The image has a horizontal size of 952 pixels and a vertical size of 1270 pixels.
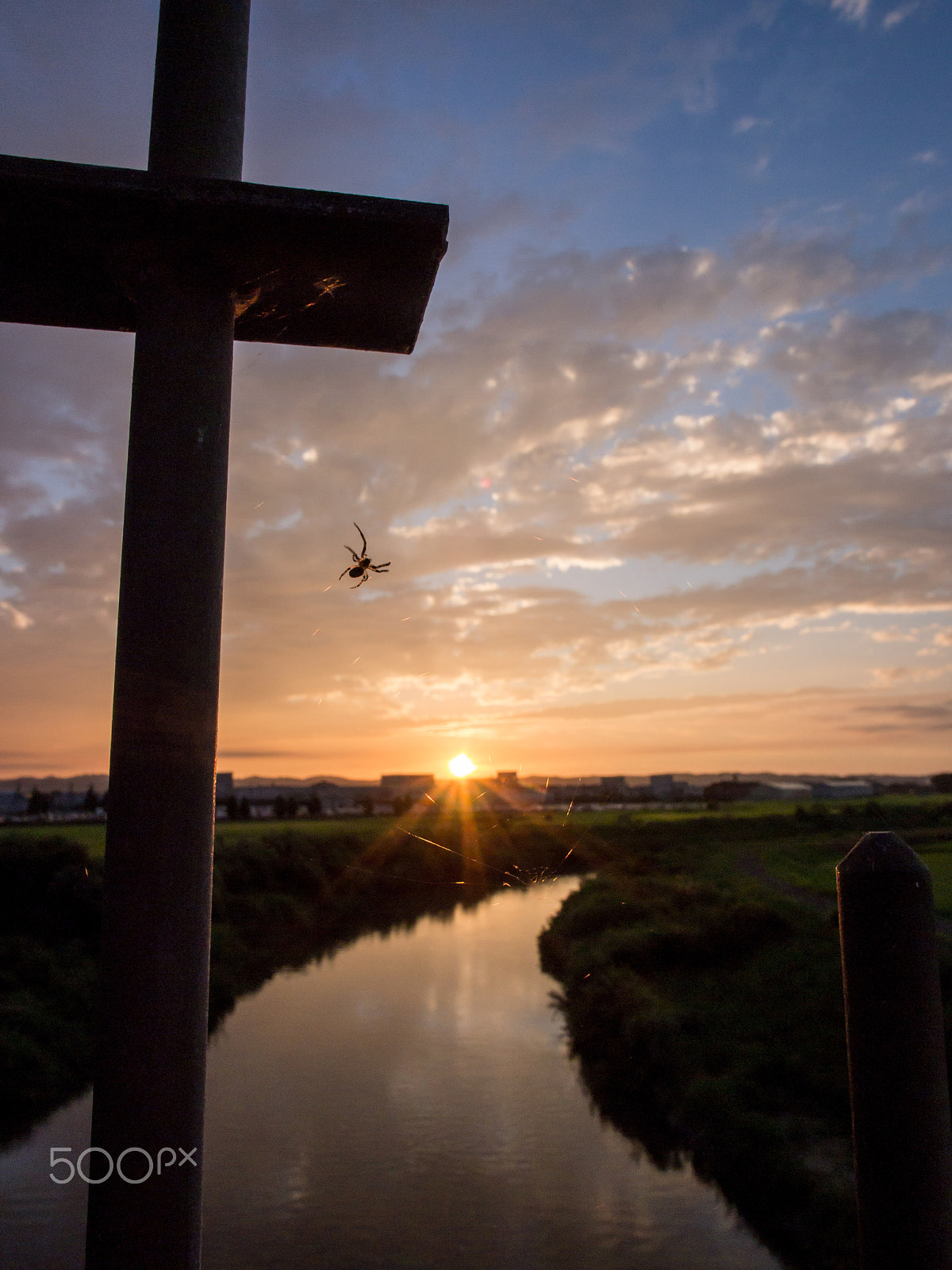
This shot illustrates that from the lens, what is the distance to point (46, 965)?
23.4 m

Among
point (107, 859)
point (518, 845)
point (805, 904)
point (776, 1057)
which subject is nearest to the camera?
point (107, 859)

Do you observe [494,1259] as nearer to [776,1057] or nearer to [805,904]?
[776,1057]

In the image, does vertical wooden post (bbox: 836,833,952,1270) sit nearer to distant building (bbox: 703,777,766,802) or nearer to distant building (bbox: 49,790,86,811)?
distant building (bbox: 49,790,86,811)

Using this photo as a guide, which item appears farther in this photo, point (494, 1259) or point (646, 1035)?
point (646, 1035)

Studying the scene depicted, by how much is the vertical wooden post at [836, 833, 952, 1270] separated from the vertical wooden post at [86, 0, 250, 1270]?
1.95 metres

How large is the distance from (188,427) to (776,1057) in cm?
1960

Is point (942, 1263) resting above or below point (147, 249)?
below

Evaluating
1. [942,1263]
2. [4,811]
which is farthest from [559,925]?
[4,811]

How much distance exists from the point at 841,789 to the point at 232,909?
16085 centimetres

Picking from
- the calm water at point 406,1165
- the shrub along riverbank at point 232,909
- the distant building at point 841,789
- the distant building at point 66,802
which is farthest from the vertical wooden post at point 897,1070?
the distant building at point 841,789

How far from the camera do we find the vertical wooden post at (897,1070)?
2.31 metres

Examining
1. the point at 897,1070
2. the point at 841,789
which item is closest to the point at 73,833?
the point at 897,1070

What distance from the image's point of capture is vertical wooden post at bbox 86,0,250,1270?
224 centimetres

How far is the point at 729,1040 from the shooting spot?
19.2 m
